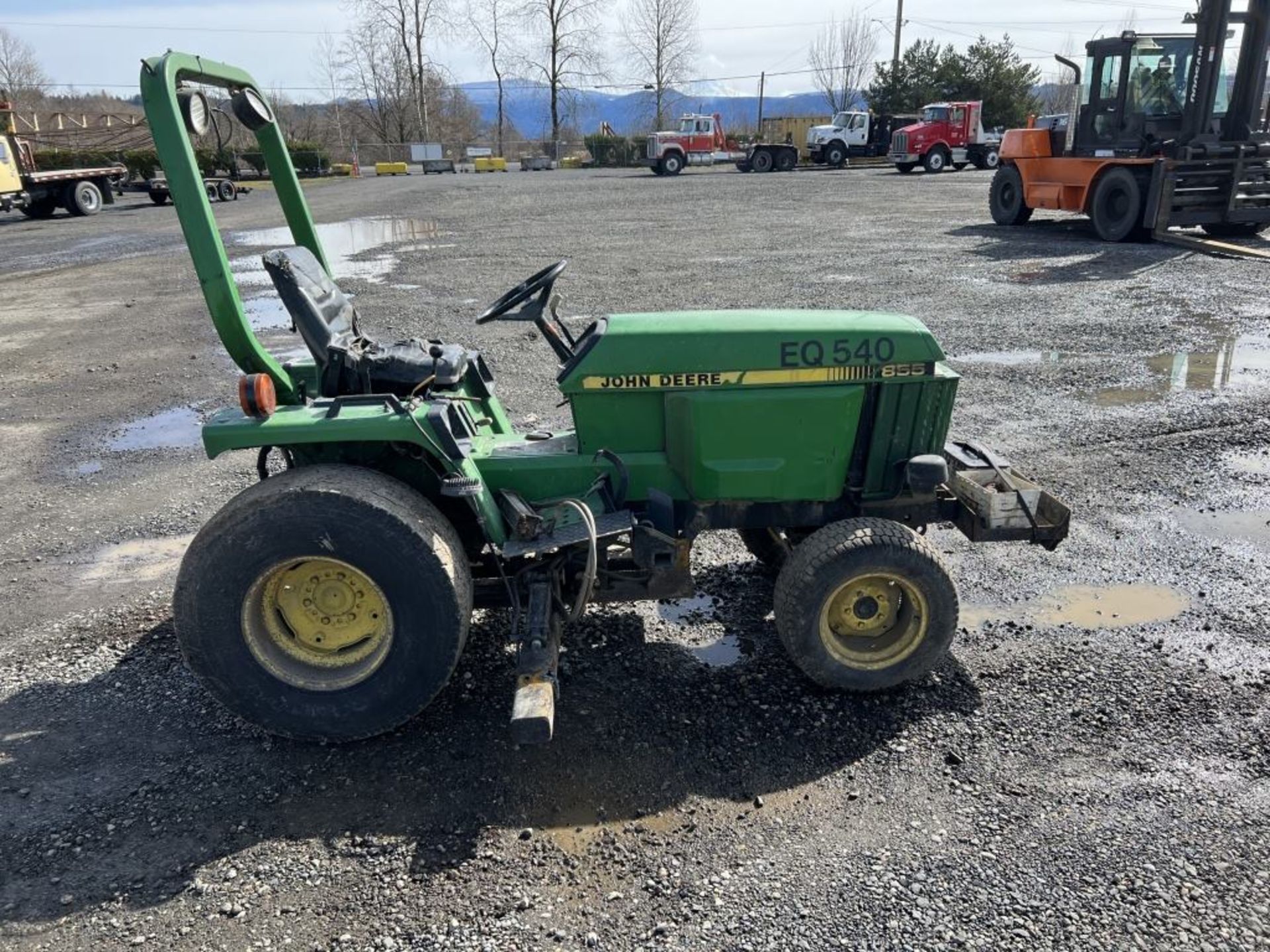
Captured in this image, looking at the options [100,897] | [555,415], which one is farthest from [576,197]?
[100,897]

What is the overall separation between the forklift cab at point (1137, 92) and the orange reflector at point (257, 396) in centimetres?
1416

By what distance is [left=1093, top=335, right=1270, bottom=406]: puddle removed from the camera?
698cm

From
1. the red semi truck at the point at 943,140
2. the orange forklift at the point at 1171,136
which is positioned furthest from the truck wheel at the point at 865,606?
the red semi truck at the point at 943,140

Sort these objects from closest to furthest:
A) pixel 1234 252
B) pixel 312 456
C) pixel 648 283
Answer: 1. pixel 312 456
2. pixel 648 283
3. pixel 1234 252

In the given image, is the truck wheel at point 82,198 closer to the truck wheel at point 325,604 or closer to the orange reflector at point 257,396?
the orange reflector at point 257,396

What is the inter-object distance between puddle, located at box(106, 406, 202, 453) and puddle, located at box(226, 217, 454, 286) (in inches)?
181

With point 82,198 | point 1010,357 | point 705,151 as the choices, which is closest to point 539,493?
point 1010,357

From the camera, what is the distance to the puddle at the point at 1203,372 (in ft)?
22.9

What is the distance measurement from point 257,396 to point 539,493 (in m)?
1.05

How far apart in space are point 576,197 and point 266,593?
24.4m

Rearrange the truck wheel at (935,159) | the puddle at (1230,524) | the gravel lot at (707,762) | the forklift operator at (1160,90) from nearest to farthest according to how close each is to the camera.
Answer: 1. the gravel lot at (707,762)
2. the puddle at (1230,524)
3. the forklift operator at (1160,90)
4. the truck wheel at (935,159)

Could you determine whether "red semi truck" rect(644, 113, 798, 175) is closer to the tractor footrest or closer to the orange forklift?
the orange forklift

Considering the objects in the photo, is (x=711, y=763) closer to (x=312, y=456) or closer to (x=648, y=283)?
(x=312, y=456)

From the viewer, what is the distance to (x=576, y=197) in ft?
85.6
